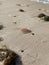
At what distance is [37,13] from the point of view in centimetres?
1038

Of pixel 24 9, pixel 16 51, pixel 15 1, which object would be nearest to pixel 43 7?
pixel 24 9

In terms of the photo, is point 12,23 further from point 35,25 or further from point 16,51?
point 16,51

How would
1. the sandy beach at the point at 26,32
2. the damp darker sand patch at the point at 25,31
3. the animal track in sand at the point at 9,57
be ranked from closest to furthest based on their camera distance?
the animal track in sand at the point at 9,57, the sandy beach at the point at 26,32, the damp darker sand patch at the point at 25,31

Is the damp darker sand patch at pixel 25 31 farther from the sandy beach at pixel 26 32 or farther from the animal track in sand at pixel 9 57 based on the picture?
the animal track in sand at pixel 9 57

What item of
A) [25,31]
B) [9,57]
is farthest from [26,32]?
[9,57]

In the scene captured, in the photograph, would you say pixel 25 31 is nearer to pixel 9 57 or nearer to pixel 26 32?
pixel 26 32

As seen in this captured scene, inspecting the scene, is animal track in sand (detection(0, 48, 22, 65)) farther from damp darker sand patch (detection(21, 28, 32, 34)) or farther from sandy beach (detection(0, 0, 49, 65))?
damp darker sand patch (detection(21, 28, 32, 34))

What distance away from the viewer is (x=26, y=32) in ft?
27.3

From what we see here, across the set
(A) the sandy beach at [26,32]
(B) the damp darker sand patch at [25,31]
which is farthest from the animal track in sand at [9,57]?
(B) the damp darker sand patch at [25,31]

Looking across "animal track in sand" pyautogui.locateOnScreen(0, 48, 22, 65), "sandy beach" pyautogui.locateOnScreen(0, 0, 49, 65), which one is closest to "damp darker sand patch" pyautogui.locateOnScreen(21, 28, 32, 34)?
"sandy beach" pyautogui.locateOnScreen(0, 0, 49, 65)

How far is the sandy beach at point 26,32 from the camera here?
694 cm

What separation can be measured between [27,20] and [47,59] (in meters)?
3.17

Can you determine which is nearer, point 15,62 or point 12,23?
point 15,62

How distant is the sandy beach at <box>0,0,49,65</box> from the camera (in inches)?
273
